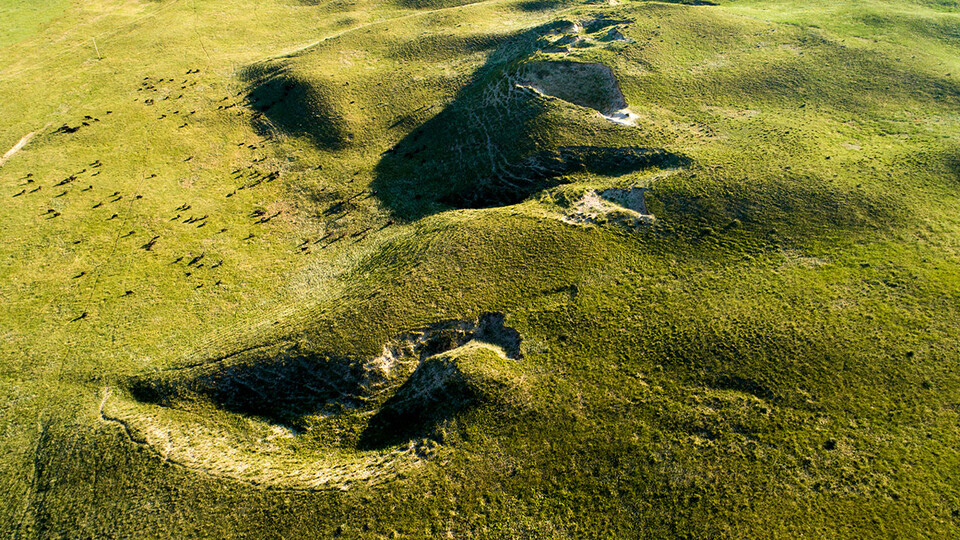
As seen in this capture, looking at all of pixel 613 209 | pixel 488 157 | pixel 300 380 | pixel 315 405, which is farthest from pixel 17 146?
pixel 613 209

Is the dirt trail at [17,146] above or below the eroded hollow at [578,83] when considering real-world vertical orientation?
below

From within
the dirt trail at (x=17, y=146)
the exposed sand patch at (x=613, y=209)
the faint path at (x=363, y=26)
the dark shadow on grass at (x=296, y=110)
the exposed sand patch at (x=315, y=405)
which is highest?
the faint path at (x=363, y=26)

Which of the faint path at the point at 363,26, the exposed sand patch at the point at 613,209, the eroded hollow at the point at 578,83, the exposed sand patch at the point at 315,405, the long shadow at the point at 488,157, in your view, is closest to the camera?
the exposed sand patch at the point at 315,405

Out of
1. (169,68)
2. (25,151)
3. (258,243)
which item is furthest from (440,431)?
(169,68)

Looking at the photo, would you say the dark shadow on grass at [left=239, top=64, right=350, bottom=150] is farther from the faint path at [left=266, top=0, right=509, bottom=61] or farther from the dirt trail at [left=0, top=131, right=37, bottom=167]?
the dirt trail at [left=0, top=131, right=37, bottom=167]

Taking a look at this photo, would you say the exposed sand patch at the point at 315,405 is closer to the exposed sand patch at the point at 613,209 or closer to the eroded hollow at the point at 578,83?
the exposed sand patch at the point at 613,209

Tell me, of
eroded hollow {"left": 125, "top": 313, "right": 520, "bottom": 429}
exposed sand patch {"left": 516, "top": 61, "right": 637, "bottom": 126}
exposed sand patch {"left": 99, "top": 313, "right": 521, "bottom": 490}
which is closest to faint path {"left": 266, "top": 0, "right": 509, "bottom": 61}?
exposed sand patch {"left": 516, "top": 61, "right": 637, "bottom": 126}

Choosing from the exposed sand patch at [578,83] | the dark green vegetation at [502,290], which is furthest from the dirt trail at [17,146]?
the exposed sand patch at [578,83]
